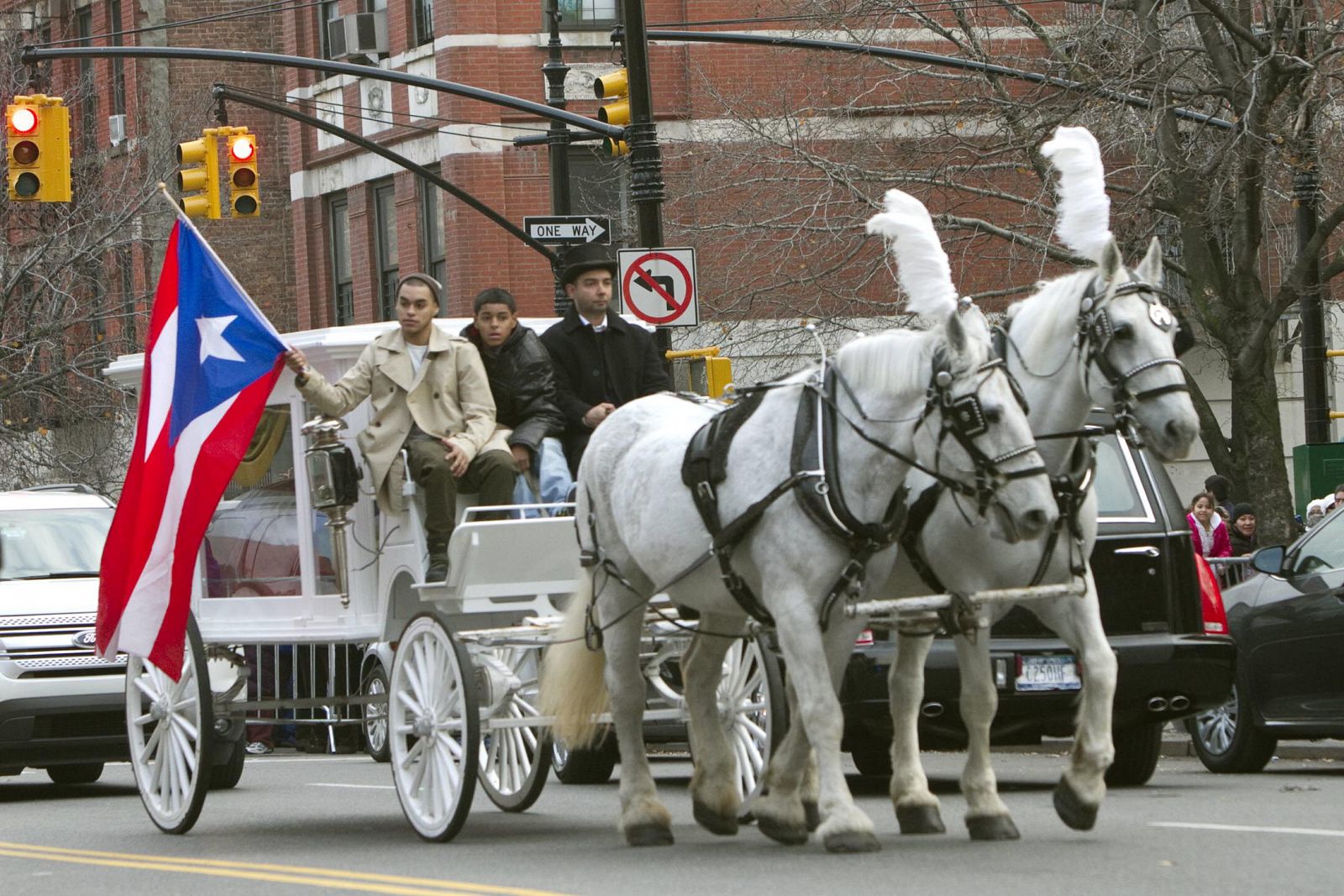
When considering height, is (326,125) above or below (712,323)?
above

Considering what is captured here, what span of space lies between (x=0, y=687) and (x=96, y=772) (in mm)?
2050

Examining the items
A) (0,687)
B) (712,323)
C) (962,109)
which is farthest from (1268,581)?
(712,323)

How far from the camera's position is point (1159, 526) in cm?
1238

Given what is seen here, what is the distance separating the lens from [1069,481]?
984 centimetres

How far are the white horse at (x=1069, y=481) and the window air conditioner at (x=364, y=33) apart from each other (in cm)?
2584

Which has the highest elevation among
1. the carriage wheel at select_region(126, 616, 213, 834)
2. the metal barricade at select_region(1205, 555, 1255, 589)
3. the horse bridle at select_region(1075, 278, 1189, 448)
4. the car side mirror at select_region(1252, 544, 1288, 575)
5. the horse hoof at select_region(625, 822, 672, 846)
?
the horse bridle at select_region(1075, 278, 1189, 448)

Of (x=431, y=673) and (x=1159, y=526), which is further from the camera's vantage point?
(x=1159, y=526)

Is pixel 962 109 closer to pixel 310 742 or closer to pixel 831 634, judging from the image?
pixel 310 742

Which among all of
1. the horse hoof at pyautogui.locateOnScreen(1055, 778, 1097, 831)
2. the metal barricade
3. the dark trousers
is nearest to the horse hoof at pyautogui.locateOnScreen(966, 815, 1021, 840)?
the horse hoof at pyautogui.locateOnScreen(1055, 778, 1097, 831)

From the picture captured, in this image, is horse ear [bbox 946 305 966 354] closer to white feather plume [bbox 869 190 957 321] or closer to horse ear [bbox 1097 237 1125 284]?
white feather plume [bbox 869 190 957 321]

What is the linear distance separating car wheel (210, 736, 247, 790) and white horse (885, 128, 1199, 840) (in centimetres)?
580

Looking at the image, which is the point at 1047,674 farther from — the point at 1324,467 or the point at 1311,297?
the point at 1324,467

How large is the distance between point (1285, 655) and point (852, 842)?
5.67 m

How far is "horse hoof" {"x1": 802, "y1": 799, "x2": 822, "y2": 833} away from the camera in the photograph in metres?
→ 10.1
